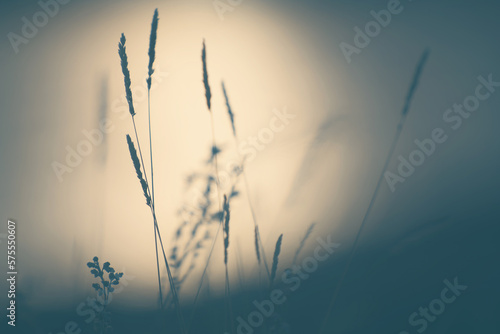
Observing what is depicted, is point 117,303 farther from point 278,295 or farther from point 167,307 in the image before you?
point 278,295

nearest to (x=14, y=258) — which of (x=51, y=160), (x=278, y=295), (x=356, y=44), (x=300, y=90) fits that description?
(x=51, y=160)

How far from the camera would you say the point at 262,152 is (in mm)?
1312

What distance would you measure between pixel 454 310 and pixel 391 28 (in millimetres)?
1126

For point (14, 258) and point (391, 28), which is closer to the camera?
point (14, 258)

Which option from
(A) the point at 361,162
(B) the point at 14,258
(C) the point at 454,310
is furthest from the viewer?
(A) the point at 361,162

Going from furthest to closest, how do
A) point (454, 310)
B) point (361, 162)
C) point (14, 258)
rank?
point (361, 162) → point (14, 258) → point (454, 310)

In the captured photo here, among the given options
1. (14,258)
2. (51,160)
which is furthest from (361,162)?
(14,258)

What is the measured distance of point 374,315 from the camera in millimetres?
1069

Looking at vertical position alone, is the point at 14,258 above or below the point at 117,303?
above

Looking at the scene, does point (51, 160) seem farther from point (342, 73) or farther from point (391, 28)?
point (391, 28)

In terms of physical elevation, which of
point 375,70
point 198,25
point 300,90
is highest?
point 198,25

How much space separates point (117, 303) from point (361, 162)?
114cm

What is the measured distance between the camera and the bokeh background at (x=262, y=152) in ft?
3.81

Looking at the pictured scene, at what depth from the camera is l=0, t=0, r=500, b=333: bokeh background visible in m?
1.16
